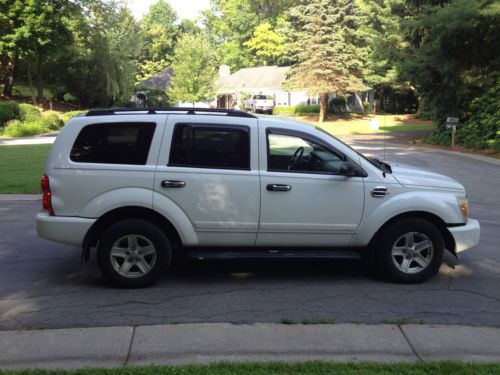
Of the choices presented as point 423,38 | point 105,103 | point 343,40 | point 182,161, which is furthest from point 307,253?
point 105,103

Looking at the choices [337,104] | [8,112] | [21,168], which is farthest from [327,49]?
[21,168]

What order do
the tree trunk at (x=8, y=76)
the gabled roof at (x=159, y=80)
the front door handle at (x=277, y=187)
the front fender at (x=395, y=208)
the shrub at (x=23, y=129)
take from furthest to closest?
the gabled roof at (x=159, y=80)
the tree trunk at (x=8, y=76)
the shrub at (x=23, y=129)
the front fender at (x=395, y=208)
the front door handle at (x=277, y=187)

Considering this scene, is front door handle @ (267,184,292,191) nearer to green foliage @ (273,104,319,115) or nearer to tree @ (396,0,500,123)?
tree @ (396,0,500,123)

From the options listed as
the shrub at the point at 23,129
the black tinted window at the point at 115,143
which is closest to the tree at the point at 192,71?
the shrub at the point at 23,129

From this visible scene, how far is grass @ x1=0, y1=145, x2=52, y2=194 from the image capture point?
1174 centimetres

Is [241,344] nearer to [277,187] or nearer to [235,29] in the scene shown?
[277,187]

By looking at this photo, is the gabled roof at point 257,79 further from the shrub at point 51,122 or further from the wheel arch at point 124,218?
the wheel arch at point 124,218

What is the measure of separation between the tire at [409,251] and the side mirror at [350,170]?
2.16ft

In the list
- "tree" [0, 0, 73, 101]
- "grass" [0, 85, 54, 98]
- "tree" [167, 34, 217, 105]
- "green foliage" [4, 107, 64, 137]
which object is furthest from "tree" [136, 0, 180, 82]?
"green foliage" [4, 107, 64, 137]

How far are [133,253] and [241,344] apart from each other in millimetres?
1822

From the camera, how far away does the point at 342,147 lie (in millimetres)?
5680

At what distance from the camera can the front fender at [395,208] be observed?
218 inches

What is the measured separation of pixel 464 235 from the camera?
570 cm

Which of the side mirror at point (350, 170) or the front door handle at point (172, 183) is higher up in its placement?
the side mirror at point (350, 170)
